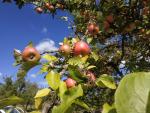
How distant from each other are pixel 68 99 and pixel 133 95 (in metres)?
0.45

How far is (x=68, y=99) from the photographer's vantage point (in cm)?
93

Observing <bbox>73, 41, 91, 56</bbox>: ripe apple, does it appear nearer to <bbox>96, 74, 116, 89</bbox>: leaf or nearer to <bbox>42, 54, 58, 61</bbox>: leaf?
<bbox>42, 54, 58, 61</bbox>: leaf

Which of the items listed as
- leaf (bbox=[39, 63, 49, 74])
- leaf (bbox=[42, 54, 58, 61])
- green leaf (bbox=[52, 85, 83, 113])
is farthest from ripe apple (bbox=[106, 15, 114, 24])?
green leaf (bbox=[52, 85, 83, 113])

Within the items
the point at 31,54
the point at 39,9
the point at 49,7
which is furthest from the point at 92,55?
the point at 39,9

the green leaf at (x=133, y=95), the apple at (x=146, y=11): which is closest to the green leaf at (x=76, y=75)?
the green leaf at (x=133, y=95)

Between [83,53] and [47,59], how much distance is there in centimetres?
24

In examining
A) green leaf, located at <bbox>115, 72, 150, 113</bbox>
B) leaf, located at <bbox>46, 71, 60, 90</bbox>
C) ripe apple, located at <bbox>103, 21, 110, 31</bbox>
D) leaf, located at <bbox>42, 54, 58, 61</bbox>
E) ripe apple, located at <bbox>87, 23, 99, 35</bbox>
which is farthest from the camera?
ripe apple, located at <bbox>103, 21, 110, 31</bbox>

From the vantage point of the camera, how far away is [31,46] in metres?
2.17

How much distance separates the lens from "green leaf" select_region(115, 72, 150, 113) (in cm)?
50

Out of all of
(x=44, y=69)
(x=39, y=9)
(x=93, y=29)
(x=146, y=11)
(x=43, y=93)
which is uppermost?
(x=39, y=9)

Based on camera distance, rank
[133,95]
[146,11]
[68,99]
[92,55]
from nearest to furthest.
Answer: [133,95] → [68,99] → [92,55] → [146,11]

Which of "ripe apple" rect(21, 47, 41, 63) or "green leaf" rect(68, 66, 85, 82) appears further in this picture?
"ripe apple" rect(21, 47, 41, 63)

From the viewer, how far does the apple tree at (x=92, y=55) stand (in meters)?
1.65

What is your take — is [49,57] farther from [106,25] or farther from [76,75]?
[106,25]
